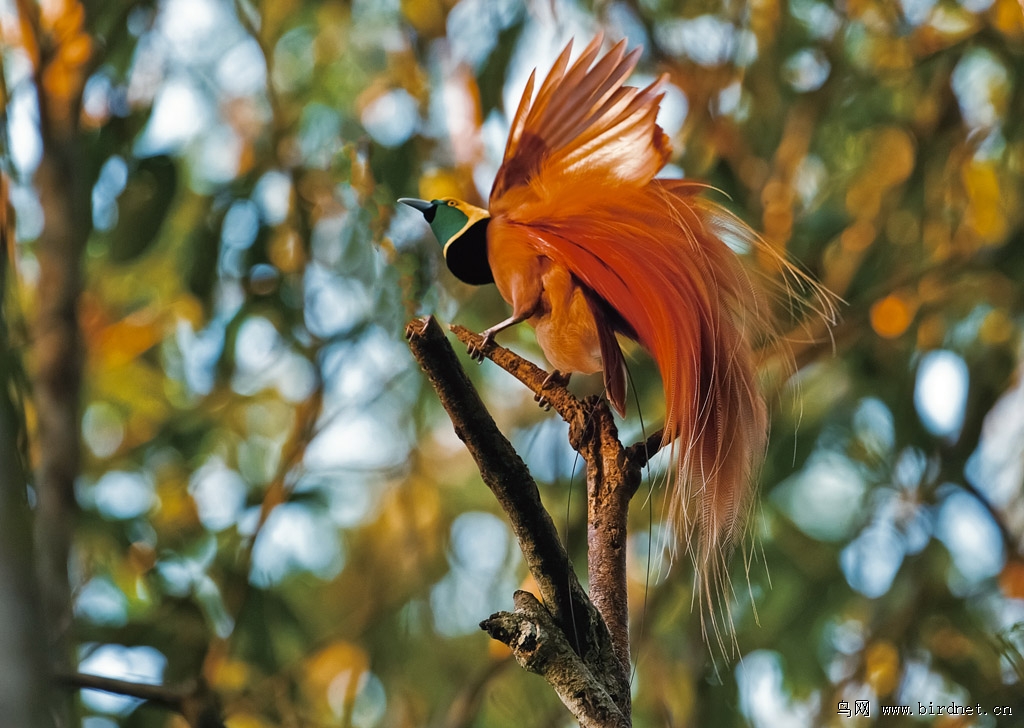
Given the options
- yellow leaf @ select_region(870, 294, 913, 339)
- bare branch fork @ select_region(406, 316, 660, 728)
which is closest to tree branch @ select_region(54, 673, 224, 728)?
bare branch fork @ select_region(406, 316, 660, 728)

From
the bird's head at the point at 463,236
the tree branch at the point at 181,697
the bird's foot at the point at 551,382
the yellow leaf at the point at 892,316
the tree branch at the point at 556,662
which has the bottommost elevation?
the yellow leaf at the point at 892,316

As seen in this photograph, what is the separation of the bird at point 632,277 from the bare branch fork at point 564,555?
4 centimetres

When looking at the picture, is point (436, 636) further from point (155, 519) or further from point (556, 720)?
point (155, 519)

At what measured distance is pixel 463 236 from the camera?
2.38 ft

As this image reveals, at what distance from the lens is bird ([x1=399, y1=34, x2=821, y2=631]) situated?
682mm

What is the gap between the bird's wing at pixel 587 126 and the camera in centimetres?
69

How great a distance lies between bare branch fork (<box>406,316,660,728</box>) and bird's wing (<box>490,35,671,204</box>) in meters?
0.14

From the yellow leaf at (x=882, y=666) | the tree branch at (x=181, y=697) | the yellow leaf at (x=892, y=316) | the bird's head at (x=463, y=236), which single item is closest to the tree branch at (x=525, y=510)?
the bird's head at (x=463, y=236)

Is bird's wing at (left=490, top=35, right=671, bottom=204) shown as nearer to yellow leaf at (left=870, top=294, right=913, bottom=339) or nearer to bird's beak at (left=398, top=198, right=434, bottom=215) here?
bird's beak at (left=398, top=198, right=434, bottom=215)

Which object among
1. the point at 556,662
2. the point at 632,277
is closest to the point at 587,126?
the point at 632,277

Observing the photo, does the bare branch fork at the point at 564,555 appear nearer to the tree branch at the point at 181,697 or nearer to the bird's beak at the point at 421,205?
the bird's beak at the point at 421,205

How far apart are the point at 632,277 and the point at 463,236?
126 millimetres

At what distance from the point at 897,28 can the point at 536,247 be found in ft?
3.87

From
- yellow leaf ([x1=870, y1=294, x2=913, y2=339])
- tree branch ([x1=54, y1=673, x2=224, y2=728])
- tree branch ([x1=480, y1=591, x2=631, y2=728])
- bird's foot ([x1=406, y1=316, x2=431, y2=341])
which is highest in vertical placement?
bird's foot ([x1=406, y1=316, x2=431, y2=341])
